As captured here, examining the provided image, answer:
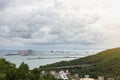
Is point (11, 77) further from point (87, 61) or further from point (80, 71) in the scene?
point (87, 61)

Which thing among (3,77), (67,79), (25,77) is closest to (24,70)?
(25,77)

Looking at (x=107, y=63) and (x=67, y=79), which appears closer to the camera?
(x=67, y=79)

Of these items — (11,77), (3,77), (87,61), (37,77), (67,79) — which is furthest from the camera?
(87,61)

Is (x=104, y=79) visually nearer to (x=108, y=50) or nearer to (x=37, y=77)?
(x=37, y=77)

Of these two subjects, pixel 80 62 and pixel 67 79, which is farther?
pixel 80 62

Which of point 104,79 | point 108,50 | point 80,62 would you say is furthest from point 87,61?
point 104,79

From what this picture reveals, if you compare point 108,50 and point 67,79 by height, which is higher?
point 108,50

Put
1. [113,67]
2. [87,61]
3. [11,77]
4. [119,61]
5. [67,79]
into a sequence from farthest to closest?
[87,61], [119,61], [113,67], [67,79], [11,77]

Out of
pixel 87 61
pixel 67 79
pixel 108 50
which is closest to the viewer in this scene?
pixel 67 79

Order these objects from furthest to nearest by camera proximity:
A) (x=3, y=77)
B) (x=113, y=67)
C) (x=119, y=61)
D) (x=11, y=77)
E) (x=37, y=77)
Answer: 1. (x=119, y=61)
2. (x=113, y=67)
3. (x=37, y=77)
4. (x=11, y=77)
5. (x=3, y=77)
